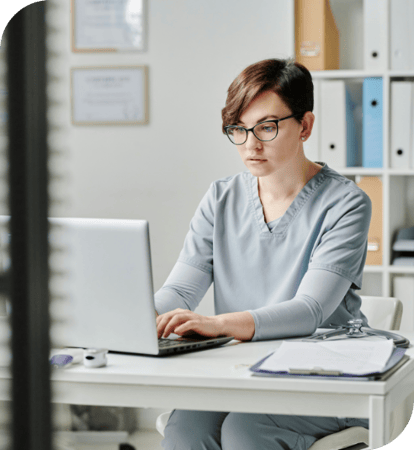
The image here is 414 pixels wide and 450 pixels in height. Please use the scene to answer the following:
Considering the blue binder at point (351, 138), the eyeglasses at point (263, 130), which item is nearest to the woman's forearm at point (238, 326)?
the eyeglasses at point (263, 130)

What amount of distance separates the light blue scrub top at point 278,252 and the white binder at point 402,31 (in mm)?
1021

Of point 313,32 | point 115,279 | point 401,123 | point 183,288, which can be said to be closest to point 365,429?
point 183,288

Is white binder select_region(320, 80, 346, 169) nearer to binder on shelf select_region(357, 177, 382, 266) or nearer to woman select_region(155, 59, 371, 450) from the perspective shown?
binder on shelf select_region(357, 177, 382, 266)

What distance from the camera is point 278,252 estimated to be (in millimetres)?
1332

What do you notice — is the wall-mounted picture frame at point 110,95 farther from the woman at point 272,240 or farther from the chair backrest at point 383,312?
the chair backrest at point 383,312

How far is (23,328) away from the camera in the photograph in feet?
0.38

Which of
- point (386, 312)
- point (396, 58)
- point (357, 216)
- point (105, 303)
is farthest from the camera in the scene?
point (396, 58)

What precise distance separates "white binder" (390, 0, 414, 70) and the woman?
96 cm

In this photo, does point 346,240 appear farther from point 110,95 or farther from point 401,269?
point 110,95

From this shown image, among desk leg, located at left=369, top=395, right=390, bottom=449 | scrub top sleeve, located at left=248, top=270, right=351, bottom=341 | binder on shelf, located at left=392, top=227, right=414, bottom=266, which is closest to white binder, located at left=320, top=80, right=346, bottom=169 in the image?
binder on shelf, located at left=392, top=227, right=414, bottom=266

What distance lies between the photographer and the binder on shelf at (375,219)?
221 centimetres

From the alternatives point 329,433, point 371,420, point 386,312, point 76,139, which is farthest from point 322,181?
point 76,139

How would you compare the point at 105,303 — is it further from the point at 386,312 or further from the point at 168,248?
the point at 168,248

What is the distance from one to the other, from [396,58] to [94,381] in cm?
184
